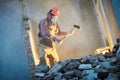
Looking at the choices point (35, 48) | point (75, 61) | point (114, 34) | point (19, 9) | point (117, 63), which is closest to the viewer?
point (19, 9)

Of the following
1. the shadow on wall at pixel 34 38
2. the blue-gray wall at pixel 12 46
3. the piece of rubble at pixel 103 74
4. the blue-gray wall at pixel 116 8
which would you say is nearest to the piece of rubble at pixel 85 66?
the piece of rubble at pixel 103 74

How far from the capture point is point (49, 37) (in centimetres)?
651

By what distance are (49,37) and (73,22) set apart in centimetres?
100

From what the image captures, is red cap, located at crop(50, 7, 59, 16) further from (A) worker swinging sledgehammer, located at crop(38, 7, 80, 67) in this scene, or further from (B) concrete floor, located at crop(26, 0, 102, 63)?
(B) concrete floor, located at crop(26, 0, 102, 63)

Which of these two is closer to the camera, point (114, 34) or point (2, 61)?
point (2, 61)

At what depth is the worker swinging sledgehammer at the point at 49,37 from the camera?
21.1 feet

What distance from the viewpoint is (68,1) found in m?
7.21

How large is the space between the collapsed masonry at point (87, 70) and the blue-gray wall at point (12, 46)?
179cm

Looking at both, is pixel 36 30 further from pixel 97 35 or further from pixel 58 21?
pixel 97 35

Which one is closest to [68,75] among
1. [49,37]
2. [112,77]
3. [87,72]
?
[87,72]

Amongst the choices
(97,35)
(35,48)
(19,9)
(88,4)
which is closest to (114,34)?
(97,35)

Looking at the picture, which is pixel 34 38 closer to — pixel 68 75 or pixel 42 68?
pixel 42 68

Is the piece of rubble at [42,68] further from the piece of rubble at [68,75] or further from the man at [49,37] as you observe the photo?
the piece of rubble at [68,75]

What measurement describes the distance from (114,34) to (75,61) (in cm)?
127
